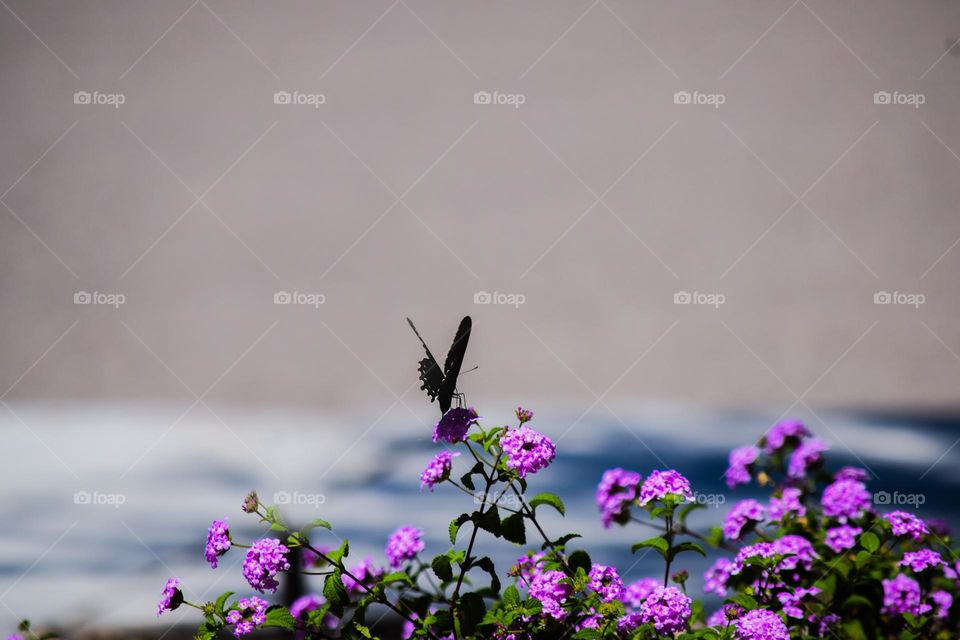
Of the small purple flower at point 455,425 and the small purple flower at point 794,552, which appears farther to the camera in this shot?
the small purple flower at point 794,552

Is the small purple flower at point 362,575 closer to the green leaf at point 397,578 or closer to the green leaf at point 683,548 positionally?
the green leaf at point 397,578

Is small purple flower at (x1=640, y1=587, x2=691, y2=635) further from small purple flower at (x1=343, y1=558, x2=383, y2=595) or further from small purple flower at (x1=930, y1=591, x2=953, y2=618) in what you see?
small purple flower at (x1=930, y1=591, x2=953, y2=618)

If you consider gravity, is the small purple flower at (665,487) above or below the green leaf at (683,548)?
above

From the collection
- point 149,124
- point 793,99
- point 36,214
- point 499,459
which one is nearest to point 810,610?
point 499,459

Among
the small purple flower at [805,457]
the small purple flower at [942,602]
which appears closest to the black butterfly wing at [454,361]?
the small purple flower at [805,457]

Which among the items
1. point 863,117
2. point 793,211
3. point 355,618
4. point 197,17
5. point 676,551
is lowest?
point 355,618

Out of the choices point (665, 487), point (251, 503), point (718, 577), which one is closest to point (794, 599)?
point (718, 577)

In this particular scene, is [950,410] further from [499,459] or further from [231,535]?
[231,535]
